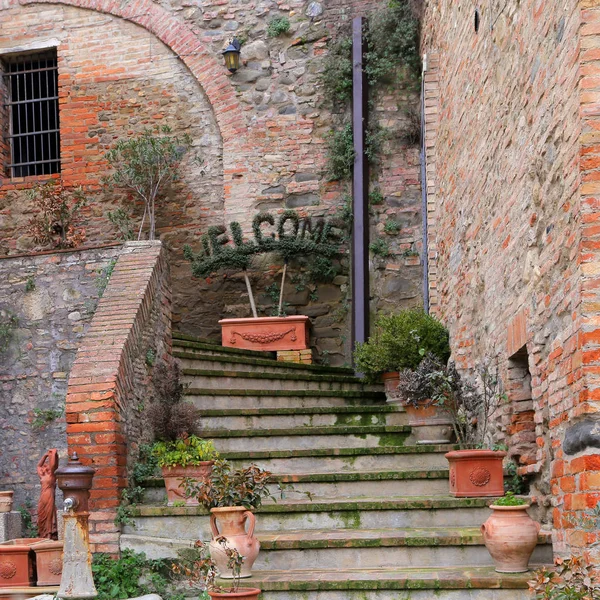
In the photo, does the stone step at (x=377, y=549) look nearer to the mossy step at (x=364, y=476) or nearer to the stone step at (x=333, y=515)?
the stone step at (x=333, y=515)

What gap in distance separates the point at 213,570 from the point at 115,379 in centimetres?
226

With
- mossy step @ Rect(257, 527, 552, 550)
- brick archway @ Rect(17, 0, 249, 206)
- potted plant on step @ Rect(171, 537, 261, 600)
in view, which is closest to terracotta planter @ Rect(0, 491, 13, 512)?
potted plant on step @ Rect(171, 537, 261, 600)

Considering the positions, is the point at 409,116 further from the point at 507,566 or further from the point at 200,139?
the point at 507,566

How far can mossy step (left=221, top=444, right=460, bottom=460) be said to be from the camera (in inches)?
286

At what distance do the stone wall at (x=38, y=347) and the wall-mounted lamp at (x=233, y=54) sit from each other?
3909 mm

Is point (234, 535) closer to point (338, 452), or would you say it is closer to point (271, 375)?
point (338, 452)

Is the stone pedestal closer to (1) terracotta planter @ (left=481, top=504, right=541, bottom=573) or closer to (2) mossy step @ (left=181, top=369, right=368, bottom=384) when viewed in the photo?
(2) mossy step @ (left=181, top=369, right=368, bottom=384)

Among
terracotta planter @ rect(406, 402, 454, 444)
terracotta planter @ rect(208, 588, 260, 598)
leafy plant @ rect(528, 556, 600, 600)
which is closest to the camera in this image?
leafy plant @ rect(528, 556, 600, 600)

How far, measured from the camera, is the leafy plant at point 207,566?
5.11m

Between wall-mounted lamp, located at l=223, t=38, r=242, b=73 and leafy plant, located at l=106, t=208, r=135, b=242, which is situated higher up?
wall-mounted lamp, located at l=223, t=38, r=242, b=73

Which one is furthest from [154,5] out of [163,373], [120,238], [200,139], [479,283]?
[479,283]

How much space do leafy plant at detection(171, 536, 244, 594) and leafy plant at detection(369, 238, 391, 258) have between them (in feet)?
16.7

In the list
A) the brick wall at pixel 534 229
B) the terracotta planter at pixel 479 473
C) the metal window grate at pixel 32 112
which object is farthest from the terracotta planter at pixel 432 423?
the metal window grate at pixel 32 112

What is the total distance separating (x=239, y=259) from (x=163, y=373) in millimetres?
2972
